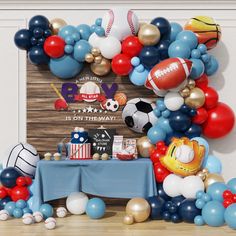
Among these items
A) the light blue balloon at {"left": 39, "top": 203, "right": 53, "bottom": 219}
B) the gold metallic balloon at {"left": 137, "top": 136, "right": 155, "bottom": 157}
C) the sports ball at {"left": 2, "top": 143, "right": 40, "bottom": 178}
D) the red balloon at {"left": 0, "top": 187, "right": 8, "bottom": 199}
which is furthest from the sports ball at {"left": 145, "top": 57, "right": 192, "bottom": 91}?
the red balloon at {"left": 0, "top": 187, "right": 8, "bottom": 199}

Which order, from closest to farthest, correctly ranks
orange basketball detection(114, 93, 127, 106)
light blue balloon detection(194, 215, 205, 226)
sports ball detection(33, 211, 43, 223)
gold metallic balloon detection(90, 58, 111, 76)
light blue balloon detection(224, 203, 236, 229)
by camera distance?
light blue balloon detection(224, 203, 236, 229)
light blue balloon detection(194, 215, 205, 226)
sports ball detection(33, 211, 43, 223)
gold metallic balloon detection(90, 58, 111, 76)
orange basketball detection(114, 93, 127, 106)

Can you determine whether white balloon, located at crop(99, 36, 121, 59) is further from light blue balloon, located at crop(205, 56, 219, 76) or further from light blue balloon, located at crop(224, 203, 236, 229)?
light blue balloon, located at crop(224, 203, 236, 229)

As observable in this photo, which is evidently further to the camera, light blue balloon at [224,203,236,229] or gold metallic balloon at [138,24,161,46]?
Answer: gold metallic balloon at [138,24,161,46]

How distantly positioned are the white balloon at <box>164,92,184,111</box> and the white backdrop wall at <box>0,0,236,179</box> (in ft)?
2.50

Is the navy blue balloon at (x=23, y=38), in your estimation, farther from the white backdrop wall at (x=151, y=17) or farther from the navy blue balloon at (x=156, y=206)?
the navy blue balloon at (x=156, y=206)

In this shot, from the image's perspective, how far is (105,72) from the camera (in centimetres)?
506

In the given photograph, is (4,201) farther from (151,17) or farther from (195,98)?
(151,17)

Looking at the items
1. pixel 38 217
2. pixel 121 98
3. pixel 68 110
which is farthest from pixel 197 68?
pixel 38 217

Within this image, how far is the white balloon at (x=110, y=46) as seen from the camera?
4.80 meters

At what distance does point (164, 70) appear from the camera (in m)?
4.57

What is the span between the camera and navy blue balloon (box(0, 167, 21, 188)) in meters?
4.63

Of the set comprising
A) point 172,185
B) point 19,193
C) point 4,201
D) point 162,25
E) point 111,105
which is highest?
point 162,25

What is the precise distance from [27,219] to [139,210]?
3.42 feet

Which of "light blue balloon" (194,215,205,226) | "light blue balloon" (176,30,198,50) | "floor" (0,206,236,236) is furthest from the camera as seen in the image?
"light blue balloon" (176,30,198,50)
